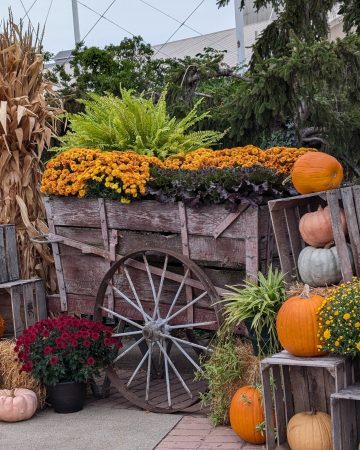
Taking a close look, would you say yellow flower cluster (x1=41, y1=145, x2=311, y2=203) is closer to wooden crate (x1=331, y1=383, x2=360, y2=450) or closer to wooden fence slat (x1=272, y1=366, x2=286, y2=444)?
wooden fence slat (x1=272, y1=366, x2=286, y2=444)

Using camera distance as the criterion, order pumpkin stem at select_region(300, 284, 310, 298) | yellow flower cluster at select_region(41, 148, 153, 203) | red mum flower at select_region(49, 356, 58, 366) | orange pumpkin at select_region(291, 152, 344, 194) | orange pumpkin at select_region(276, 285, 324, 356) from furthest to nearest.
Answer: yellow flower cluster at select_region(41, 148, 153, 203)
red mum flower at select_region(49, 356, 58, 366)
orange pumpkin at select_region(291, 152, 344, 194)
pumpkin stem at select_region(300, 284, 310, 298)
orange pumpkin at select_region(276, 285, 324, 356)

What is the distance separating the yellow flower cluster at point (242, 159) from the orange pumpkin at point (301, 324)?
1.37 m

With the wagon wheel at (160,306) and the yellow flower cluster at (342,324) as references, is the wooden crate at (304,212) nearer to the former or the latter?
the yellow flower cluster at (342,324)

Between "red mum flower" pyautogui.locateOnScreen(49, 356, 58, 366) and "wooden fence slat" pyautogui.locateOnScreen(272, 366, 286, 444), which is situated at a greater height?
"red mum flower" pyautogui.locateOnScreen(49, 356, 58, 366)

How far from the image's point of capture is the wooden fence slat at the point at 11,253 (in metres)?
6.59

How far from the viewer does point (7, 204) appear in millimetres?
6992

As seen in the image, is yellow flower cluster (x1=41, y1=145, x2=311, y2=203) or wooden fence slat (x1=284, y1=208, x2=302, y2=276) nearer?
wooden fence slat (x1=284, y1=208, x2=302, y2=276)

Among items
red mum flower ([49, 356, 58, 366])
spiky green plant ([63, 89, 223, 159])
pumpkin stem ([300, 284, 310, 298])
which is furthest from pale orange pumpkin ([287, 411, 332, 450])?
spiky green plant ([63, 89, 223, 159])

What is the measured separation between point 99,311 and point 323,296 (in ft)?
6.74

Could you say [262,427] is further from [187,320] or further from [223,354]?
[187,320]

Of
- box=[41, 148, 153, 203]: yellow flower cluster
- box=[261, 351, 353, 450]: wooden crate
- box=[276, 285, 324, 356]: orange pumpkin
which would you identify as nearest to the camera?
box=[276, 285, 324, 356]: orange pumpkin

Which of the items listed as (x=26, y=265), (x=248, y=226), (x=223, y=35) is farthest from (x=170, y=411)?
(x=223, y=35)

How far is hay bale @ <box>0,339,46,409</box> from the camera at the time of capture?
589 cm

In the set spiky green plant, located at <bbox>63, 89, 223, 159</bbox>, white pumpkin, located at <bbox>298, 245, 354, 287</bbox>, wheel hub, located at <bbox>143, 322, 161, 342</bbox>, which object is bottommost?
wheel hub, located at <bbox>143, 322, 161, 342</bbox>
